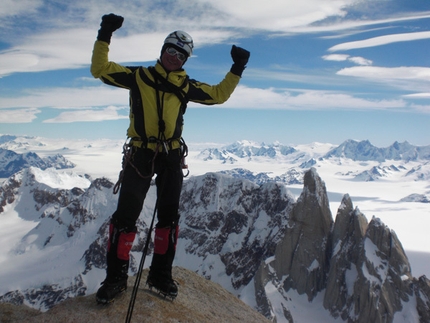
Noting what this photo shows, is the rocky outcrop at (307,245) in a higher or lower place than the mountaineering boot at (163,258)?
lower

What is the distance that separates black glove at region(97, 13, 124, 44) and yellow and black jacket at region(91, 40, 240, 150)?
156 mm

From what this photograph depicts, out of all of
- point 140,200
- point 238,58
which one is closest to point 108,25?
point 238,58

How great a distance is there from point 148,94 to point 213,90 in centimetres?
192

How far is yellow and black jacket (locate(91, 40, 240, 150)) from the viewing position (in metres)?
8.38

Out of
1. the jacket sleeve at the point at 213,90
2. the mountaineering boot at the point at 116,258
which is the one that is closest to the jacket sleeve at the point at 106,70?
the jacket sleeve at the point at 213,90

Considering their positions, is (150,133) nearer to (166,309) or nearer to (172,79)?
(172,79)

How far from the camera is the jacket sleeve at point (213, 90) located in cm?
922

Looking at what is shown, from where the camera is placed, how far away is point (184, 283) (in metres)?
11.3

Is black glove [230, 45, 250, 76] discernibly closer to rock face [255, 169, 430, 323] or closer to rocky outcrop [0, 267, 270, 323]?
rocky outcrop [0, 267, 270, 323]

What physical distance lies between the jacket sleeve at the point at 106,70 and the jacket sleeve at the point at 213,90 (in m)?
1.67

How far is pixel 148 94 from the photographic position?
842 cm

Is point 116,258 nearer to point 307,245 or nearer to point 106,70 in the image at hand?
point 106,70

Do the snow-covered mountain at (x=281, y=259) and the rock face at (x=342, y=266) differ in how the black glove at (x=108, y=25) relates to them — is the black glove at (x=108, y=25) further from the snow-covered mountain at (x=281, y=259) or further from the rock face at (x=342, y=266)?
the rock face at (x=342, y=266)

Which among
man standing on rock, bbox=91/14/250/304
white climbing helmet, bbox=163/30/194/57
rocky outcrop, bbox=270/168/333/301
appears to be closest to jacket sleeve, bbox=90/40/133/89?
man standing on rock, bbox=91/14/250/304
